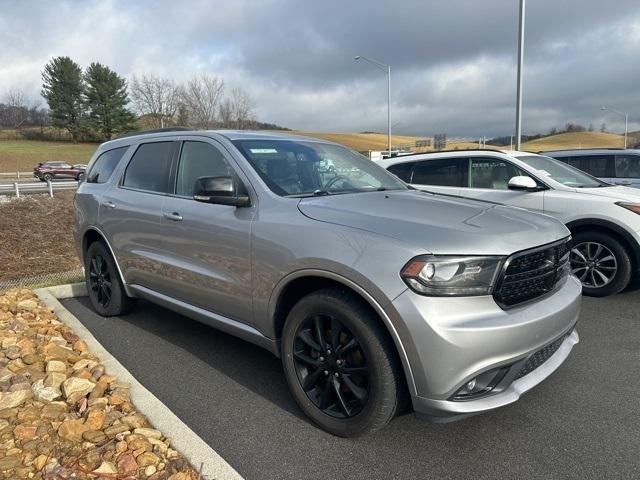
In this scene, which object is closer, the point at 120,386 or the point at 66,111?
the point at 120,386

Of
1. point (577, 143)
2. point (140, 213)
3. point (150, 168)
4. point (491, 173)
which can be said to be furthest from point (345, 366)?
point (577, 143)

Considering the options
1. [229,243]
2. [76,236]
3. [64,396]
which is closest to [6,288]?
[76,236]

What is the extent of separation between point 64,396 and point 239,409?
3.68ft

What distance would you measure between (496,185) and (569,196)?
38.6 inches

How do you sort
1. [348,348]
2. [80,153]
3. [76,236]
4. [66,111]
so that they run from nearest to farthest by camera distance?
[348,348] < [76,236] < [80,153] < [66,111]

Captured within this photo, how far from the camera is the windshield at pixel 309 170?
3.37m

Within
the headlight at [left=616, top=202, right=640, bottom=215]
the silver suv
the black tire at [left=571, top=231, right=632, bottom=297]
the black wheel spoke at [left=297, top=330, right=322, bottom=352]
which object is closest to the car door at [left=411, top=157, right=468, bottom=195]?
the black tire at [left=571, top=231, right=632, bottom=297]

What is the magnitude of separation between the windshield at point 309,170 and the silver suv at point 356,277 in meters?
0.02

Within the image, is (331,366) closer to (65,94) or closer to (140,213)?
(140,213)

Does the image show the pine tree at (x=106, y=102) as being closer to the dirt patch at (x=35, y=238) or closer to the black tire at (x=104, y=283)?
the dirt patch at (x=35, y=238)

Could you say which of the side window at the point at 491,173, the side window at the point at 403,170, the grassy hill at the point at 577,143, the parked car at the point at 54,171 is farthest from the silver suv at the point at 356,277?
the grassy hill at the point at 577,143

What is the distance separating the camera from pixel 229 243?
10.7ft

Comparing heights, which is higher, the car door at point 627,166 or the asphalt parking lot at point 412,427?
the car door at point 627,166

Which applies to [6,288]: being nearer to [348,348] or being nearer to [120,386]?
→ [120,386]
